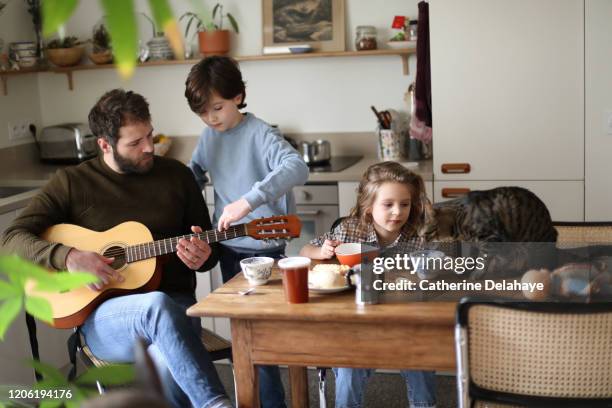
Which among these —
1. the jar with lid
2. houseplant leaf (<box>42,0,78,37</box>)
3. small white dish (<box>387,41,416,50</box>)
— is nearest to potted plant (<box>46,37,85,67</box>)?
the jar with lid

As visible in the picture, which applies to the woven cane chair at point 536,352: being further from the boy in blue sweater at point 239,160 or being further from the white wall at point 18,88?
the white wall at point 18,88

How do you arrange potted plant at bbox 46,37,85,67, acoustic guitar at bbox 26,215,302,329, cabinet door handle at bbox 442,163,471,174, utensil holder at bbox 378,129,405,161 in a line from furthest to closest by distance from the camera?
potted plant at bbox 46,37,85,67, utensil holder at bbox 378,129,405,161, cabinet door handle at bbox 442,163,471,174, acoustic guitar at bbox 26,215,302,329

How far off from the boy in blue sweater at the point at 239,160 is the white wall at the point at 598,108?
1.34 metres

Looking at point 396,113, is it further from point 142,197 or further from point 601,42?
point 142,197

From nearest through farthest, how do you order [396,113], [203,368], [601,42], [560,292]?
[560,292] → [203,368] → [601,42] → [396,113]

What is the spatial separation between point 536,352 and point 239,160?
4.36ft

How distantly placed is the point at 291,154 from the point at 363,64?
1534 mm

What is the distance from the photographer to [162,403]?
47 cm

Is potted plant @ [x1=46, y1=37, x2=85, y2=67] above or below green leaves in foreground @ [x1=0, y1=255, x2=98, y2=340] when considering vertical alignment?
above

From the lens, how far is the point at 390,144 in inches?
148

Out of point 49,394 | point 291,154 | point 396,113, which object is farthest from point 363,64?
point 49,394

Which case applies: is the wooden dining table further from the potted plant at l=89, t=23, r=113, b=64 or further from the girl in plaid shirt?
the potted plant at l=89, t=23, r=113, b=64

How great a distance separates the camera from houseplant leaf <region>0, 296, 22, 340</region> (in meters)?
0.61

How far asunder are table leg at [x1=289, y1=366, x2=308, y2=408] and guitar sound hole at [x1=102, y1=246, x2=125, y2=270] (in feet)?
2.08
